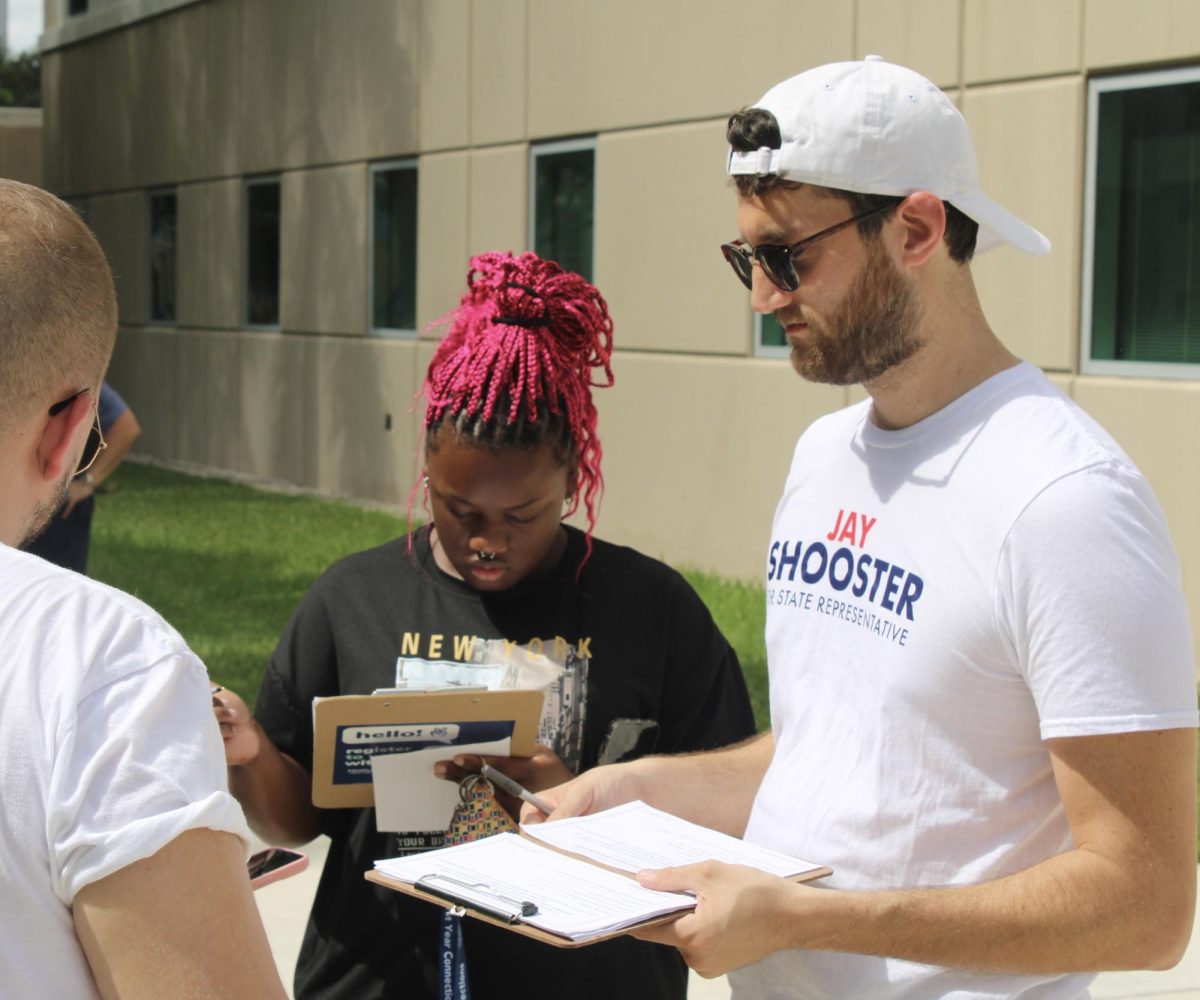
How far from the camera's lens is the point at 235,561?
39.4ft

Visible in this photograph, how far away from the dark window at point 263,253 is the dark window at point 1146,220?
1084 cm

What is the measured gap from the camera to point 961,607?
209 centimetres

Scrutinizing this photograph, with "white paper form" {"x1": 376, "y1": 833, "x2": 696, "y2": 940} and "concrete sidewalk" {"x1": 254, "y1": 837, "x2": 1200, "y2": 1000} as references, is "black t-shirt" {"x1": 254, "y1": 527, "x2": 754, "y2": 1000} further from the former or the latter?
"concrete sidewalk" {"x1": 254, "y1": 837, "x2": 1200, "y2": 1000}

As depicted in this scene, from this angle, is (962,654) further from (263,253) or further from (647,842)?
(263,253)

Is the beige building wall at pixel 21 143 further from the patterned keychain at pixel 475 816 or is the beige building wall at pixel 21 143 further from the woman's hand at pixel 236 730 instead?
the patterned keychain at pixel 475 816

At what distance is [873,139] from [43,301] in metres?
1.17

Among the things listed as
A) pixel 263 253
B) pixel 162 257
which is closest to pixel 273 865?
pixel 263 253

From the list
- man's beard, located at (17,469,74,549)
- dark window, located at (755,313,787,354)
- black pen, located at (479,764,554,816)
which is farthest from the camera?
dark window, located at (755,313,787,354)

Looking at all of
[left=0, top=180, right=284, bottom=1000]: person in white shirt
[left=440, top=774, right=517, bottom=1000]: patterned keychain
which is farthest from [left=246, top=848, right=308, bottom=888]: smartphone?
[left=0, top=180, right=284, bottom=1000]: person in white shirt

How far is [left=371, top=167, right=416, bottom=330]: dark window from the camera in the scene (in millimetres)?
15180

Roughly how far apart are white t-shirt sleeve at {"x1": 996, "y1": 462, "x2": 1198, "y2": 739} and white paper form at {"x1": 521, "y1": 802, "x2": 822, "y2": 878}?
1.44 feet

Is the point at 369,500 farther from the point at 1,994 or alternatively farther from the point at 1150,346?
the point at 1,994

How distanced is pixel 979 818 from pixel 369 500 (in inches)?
545

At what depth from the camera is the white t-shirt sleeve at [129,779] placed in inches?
55.8
